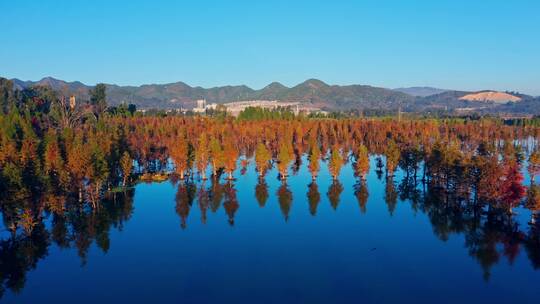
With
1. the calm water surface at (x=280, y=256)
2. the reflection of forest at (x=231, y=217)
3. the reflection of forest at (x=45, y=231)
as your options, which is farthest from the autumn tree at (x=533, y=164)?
the reflection of forest at (x=45, y=231)

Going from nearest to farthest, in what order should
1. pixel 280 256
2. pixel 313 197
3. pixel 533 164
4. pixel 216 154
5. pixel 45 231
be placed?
pixel 280 256 → pixel 45 231 → pixel 313 197 → pixel 533 164 → pixel 216 154

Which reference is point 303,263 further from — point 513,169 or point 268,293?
point 513,169

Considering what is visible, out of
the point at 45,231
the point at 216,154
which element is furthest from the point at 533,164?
the point at 45,231

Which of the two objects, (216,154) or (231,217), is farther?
(216,154)

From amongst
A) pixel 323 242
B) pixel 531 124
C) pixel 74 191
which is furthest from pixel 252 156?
pixel 531 124

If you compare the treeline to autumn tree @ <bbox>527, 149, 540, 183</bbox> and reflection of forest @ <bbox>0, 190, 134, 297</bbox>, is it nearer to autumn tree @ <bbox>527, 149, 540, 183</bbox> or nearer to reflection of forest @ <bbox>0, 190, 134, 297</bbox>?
autumn tree @ <bbox>527, 149, 540, 183</bbox>

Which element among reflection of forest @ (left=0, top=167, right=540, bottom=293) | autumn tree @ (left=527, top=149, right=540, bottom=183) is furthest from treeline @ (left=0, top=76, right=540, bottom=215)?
reflection of forest @ (left=0, top=167, right=540, bottom=293)

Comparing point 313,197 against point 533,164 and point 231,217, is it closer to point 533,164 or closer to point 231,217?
point 231,217

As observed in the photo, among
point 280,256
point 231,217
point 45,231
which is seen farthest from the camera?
point 231,217
